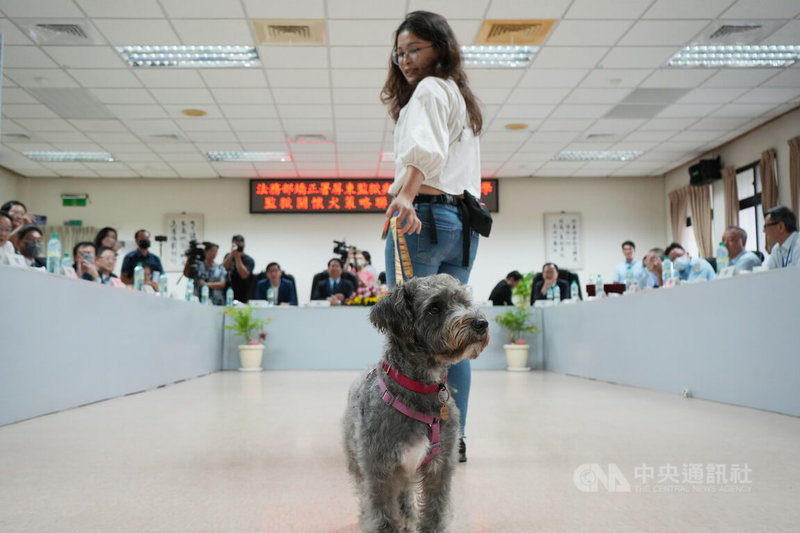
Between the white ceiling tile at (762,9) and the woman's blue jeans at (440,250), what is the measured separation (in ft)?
15.5

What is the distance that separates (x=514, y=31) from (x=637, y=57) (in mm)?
1460

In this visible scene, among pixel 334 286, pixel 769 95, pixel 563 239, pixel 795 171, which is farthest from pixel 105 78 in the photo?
pixel 795 171

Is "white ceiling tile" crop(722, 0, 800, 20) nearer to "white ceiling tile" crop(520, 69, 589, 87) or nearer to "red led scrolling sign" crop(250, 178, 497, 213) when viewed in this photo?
"white ceiling tile" crop(520, 69, 589, 87)

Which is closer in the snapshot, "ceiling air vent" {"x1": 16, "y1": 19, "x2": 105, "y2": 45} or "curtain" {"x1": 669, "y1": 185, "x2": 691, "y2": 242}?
"ceiling air vent" {"x1": 16, "y1": 19, "x2": 105, "y2": 45}

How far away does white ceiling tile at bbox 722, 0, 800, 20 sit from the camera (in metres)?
5.03

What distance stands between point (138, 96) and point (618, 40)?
212 inches

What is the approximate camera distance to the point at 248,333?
6.94m

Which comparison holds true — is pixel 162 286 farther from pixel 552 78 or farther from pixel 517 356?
pixel 552 78

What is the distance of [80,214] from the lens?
34.8 feet

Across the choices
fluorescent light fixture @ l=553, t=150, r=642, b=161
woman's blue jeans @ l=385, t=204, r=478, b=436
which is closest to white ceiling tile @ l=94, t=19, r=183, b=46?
woman's blue jeans @ l=385, t=204, r=478, b=436

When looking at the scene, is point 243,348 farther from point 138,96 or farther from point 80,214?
point 80,214

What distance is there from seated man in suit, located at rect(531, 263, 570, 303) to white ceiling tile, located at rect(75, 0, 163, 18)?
5.70 metres

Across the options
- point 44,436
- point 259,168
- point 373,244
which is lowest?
point 44,436

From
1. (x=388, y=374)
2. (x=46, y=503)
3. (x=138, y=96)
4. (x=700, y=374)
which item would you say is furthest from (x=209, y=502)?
(x=138, y=96)
